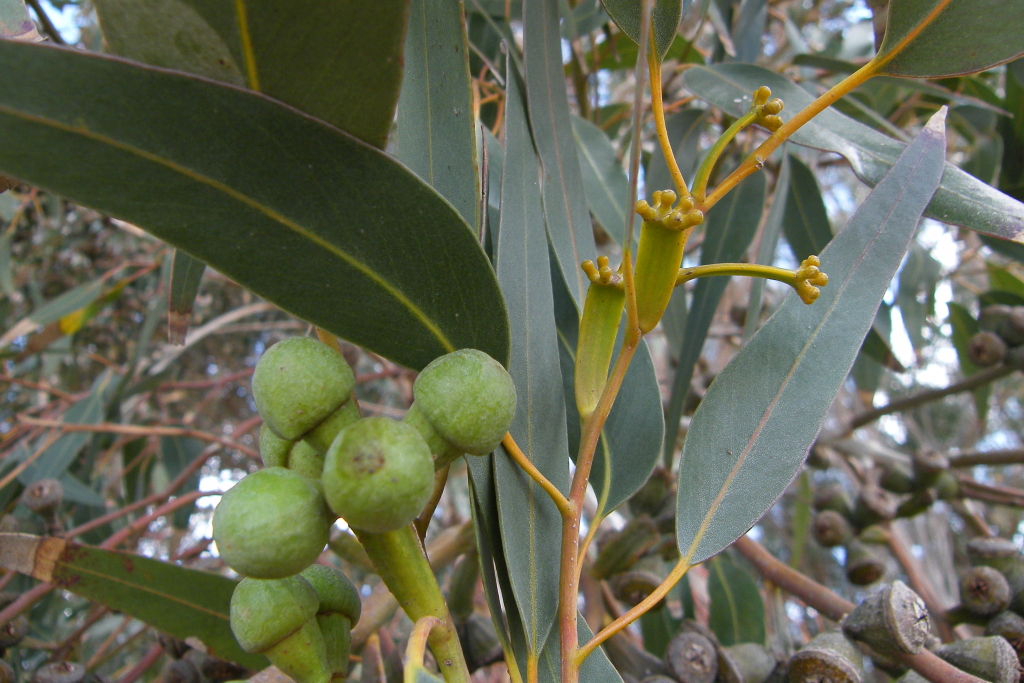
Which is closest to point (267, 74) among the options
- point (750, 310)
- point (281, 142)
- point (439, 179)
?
point (281, 142)

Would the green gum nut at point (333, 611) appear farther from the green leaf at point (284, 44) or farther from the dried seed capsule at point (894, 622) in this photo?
the dried seed capsule at point (894, 622)

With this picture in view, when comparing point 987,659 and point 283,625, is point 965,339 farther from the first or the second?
point 283,625

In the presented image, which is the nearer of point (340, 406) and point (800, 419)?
point (340, 406)

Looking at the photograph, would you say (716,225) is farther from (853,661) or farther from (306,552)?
(306,552)

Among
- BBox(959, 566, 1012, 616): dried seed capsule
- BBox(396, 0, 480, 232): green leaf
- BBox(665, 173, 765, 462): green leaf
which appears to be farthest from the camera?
BBox(665, 173, 765, 462): green leaf

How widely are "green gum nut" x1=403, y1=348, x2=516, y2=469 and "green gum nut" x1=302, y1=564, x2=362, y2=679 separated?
0.16 metres

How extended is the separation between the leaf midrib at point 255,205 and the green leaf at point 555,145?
25cm

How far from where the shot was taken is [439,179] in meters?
0.69

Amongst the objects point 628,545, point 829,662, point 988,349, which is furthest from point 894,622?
point 988,349

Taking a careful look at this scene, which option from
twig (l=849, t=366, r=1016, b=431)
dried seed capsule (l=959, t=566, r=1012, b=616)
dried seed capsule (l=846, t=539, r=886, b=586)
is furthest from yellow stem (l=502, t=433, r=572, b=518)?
twig (l=849, t=366, r=1016, b=431)

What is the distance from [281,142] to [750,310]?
2.77 feet

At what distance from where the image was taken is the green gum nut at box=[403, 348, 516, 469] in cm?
48

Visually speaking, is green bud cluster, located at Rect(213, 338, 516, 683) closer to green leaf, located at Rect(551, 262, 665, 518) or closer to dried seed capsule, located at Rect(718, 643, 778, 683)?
green leaf, located at Rect(551, 262, 665, 518)

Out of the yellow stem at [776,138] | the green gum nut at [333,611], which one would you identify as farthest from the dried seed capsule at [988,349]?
the green gum nut at [333,611]
